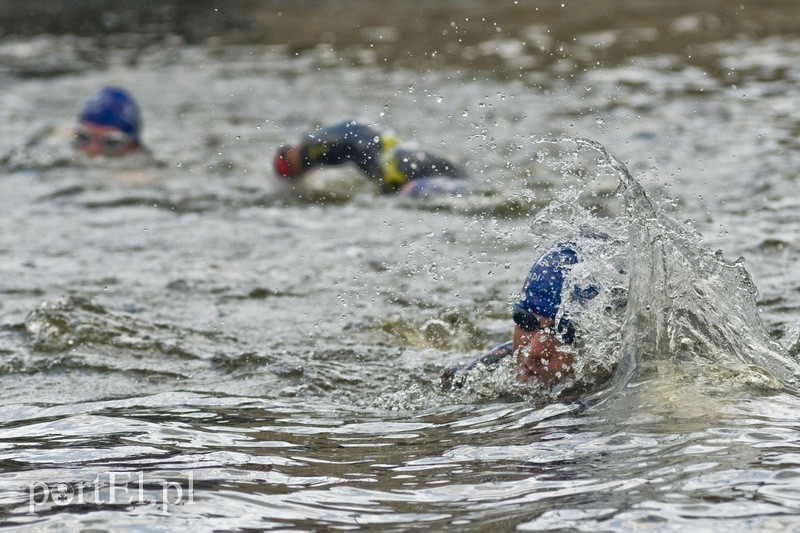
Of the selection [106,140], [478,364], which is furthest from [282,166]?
[478,364]

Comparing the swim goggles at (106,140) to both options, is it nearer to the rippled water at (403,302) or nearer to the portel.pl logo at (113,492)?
the rippled water at (403,302)

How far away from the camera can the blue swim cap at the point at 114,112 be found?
38.0 ft

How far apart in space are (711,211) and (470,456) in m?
5.04

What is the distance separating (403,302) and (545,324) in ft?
7.25

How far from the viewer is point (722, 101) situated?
40.8 feet

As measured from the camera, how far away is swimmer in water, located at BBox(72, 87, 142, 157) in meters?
11.5

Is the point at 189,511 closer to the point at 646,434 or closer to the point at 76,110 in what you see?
the point at 646,434

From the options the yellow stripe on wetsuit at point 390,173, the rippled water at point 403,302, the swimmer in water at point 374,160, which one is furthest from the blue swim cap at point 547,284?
the yellow stripe on wetsuit at point 390,173

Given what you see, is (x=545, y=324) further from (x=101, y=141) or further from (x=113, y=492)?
(x=101, y=141)

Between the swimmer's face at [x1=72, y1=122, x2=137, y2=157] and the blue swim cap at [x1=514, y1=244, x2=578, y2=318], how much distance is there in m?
7.34

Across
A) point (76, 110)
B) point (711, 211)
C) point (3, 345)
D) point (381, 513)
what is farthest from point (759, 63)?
point (381, 513)

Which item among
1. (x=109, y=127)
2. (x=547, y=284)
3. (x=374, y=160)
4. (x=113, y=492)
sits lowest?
(x=113, y=492)

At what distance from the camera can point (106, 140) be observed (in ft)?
37.8

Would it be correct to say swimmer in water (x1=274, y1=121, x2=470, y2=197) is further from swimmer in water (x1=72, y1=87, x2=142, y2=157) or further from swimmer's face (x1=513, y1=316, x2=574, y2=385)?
swimmer's face (x1=513, y1=316, x2=574, y2=385)
